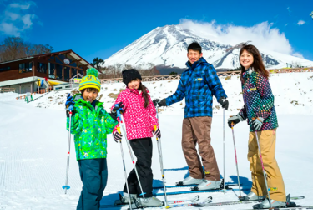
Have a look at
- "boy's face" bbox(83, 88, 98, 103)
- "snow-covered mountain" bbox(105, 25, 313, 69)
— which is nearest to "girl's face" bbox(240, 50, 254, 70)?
"boy's face" bbox(83, 88, 98, 103)

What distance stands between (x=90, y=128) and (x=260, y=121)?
5.90 feet

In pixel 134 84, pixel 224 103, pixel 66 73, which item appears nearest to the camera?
pixel 134 84

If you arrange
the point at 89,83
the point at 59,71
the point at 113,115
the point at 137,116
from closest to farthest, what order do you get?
the point at 89,83
the point at 113,115
the point at 137,116
the point at 59,71

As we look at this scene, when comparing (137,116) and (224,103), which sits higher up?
(224,103)

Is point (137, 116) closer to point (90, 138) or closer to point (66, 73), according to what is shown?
point (90, 138)

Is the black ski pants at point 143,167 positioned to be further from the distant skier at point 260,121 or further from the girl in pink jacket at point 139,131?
the distant skier at point 260,121

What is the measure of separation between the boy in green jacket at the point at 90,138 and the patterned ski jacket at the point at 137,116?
17.1 inches

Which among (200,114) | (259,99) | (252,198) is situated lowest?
(252,198)

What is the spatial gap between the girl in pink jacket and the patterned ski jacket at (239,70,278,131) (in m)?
1.14

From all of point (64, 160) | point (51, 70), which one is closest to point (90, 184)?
point (64, 160)

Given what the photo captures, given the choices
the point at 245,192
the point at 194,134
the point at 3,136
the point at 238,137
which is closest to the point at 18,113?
the point at 3,136

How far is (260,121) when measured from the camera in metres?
2.74

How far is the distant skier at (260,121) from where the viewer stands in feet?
8.89

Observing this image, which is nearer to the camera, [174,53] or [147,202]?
[147,202]
